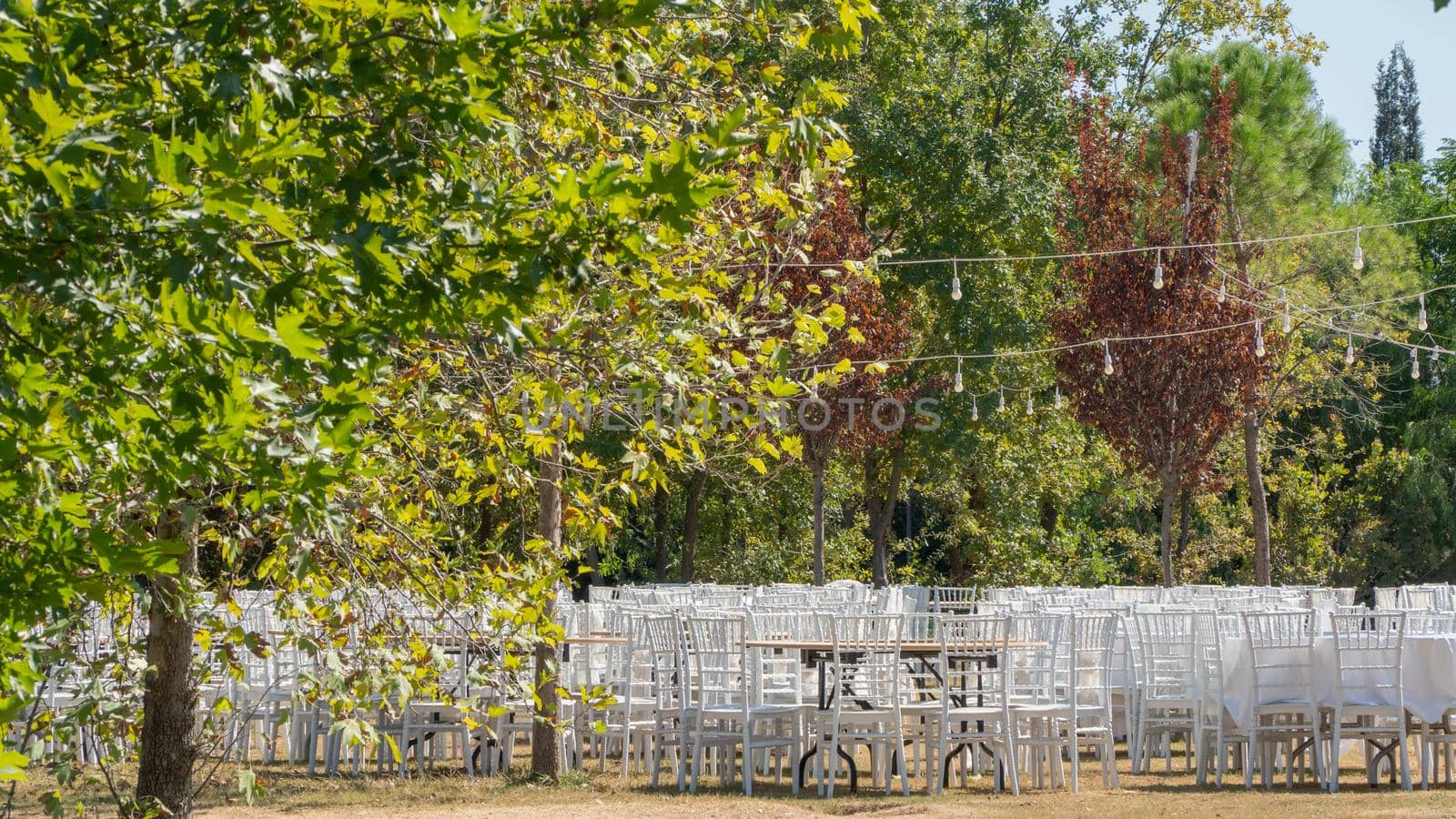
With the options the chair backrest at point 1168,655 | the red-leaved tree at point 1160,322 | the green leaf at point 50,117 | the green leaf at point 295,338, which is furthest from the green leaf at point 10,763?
the red-leaved tree at point 1160,322

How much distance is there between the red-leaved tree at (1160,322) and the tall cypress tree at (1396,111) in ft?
117

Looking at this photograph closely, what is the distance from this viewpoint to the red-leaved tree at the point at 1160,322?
56.9ft

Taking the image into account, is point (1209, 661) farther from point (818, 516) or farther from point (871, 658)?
point (818, 516)

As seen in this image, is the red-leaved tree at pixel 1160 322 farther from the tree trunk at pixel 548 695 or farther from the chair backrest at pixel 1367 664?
the tree trunk at pixel 548 695

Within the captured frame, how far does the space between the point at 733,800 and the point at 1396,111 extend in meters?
48.6

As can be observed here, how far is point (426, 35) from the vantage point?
2990 millimetres

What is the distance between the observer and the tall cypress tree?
165 ft

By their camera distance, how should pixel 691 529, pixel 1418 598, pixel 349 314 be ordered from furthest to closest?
pixel 691 529 < pixel 1418 598 < pixel 349 314

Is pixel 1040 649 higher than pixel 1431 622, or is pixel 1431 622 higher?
pixel 1431 622

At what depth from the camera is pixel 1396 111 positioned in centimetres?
5066

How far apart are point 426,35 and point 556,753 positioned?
7.16m

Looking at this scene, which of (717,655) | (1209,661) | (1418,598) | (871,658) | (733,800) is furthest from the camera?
(1418,598)

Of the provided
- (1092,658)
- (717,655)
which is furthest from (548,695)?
(1092,658)

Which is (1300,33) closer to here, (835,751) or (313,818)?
(835,751)
